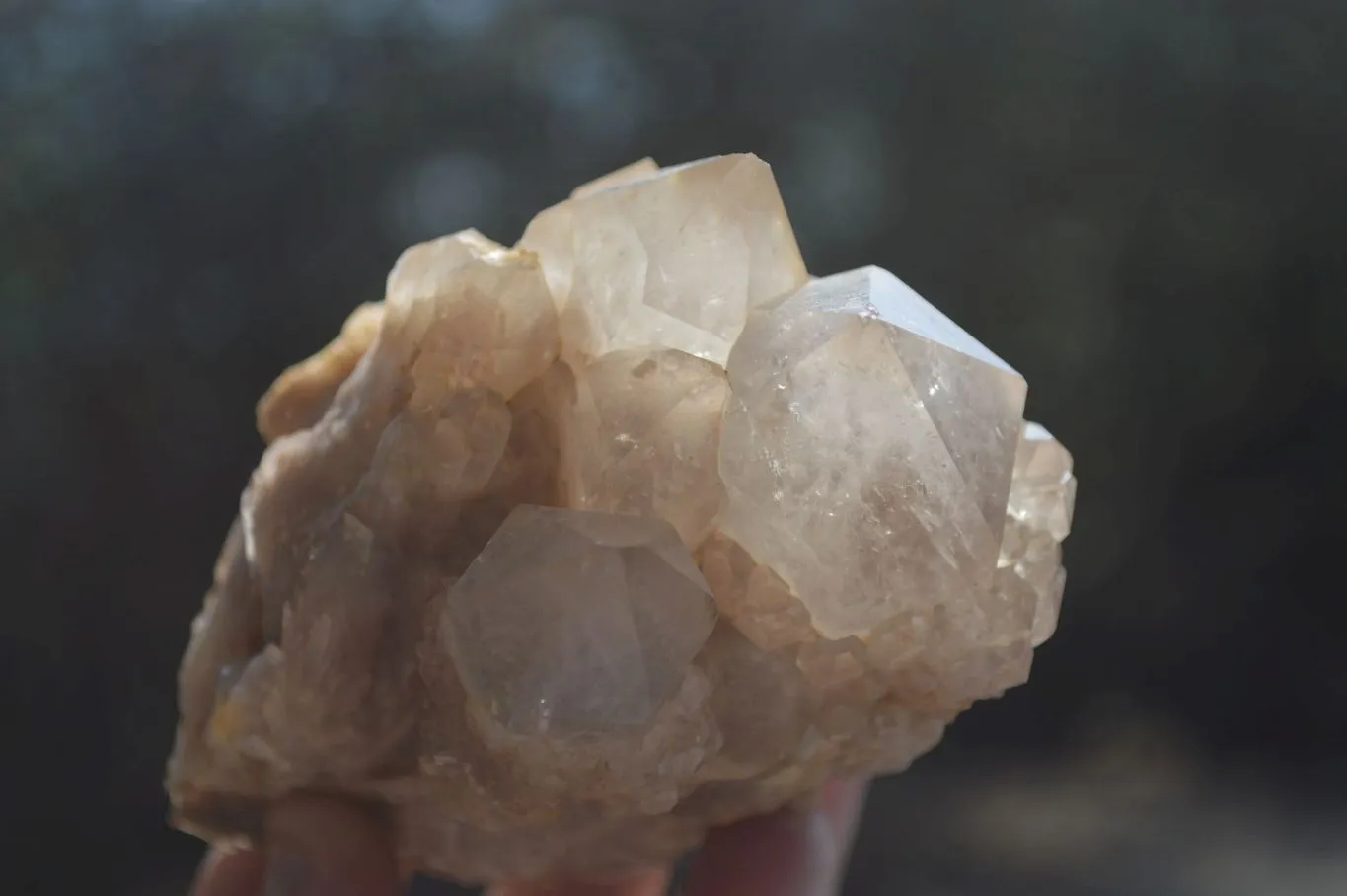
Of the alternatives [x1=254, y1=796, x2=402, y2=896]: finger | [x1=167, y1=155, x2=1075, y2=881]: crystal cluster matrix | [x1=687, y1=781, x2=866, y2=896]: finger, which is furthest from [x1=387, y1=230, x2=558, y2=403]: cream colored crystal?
[x1=687, y1=781, x2=866, y2=896]: finger

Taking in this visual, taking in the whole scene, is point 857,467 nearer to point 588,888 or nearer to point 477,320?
point 477,320

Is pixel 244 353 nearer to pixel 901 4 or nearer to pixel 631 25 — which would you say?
pixel 631 25

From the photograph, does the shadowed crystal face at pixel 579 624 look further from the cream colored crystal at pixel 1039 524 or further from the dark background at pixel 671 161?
the dark background at pixel 671 161

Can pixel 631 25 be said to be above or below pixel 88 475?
above

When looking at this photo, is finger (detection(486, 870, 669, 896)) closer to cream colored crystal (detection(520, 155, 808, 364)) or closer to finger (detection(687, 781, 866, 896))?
finger (detection(687, 781, 866, 896))

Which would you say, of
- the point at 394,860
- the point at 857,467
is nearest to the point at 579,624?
the point at 857,467

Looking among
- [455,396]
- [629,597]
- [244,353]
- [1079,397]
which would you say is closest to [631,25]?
[244,353]
